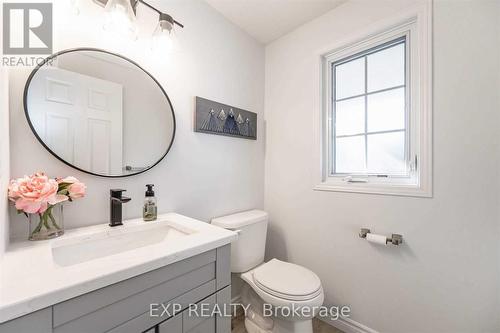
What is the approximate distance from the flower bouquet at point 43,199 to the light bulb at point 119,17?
2.41 ft

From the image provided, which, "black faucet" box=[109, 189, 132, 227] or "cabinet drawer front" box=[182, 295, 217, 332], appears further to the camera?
"black faucet" box=[109, 189, 132, 227]

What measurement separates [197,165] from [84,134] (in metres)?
0.62

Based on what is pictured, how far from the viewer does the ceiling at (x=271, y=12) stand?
1.41 meters

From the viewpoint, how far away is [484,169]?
959 millimetres

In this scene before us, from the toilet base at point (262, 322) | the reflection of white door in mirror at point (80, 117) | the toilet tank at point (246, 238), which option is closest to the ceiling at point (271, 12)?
the reflection of white door in mirror at point (80, 117)

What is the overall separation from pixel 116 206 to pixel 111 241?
0.16m

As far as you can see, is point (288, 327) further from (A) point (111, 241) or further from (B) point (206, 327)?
(A) point (111, 241)

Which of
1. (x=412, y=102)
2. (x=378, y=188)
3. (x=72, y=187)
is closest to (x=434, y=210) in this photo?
(x=378, y=188)

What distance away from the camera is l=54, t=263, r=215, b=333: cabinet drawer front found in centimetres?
52

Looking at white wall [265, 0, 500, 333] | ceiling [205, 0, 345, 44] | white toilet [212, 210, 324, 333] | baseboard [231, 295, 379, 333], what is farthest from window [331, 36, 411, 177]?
baseboard [231, 295, 379, 333]

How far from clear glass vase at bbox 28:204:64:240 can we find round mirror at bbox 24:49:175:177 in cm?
21

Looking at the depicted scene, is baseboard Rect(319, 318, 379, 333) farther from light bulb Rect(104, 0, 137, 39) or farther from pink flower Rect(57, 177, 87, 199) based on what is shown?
light bulb Rect(104, 0, 137, 39)

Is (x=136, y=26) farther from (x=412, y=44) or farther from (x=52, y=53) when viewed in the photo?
(x=412, y=44)

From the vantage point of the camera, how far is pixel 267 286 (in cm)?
117
